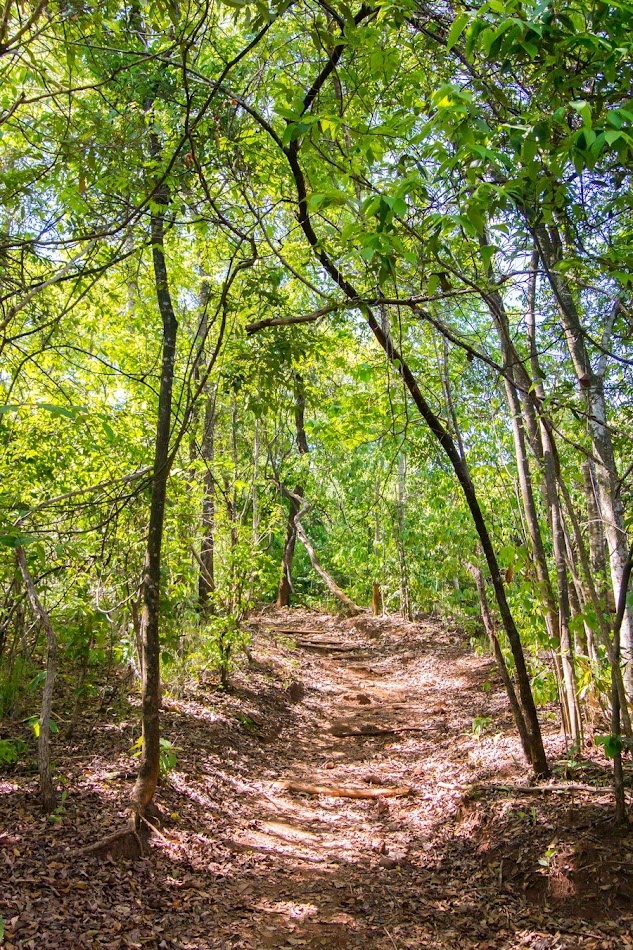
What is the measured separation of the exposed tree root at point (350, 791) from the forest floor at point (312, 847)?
2.1 inches

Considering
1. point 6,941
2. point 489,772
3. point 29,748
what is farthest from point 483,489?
point 6,941

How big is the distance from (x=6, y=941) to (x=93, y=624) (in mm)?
2767

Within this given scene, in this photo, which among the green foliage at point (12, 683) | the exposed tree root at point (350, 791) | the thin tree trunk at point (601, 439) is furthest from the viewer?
the exposed tree root at point (350, 791)

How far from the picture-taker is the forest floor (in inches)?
136

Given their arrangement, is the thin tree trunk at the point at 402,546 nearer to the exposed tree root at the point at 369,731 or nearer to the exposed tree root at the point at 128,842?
the exposed tree root at the point at 369,731

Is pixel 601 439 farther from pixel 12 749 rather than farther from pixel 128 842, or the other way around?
pixel 12 749

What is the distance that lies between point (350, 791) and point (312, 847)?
3.55 ft

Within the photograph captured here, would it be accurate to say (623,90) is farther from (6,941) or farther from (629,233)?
(6,941)

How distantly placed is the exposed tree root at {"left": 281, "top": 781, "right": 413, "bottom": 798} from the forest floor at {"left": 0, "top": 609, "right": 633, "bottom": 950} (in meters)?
0.05

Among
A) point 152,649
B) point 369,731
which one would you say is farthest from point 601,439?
point 369,731

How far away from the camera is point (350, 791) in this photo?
589cm

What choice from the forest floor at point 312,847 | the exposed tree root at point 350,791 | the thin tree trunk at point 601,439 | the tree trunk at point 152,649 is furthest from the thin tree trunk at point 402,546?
the tree trunk at point 152,649

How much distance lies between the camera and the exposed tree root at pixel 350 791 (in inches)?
228

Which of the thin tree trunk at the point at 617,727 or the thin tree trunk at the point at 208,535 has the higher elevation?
the thin tree trunk at the point at 208,535
